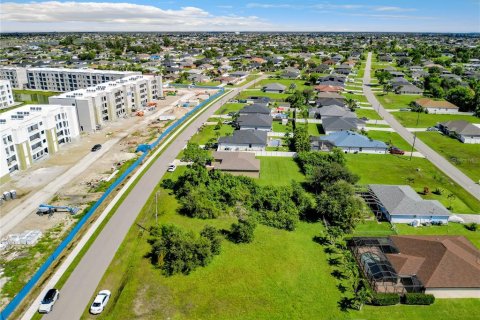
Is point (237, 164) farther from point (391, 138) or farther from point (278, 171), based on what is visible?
point (391, 138)

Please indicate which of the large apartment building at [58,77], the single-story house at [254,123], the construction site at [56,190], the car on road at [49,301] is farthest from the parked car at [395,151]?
the large apartment building at [58,77]

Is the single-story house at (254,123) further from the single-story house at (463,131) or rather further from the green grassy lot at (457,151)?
the single-story house at (463,131)

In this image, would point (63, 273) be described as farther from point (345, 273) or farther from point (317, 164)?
point (317, 164)

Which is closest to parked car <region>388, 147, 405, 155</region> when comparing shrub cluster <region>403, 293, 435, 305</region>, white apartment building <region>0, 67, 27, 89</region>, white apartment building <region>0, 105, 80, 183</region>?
shrub cluster <region>403, 293, 435, 305</region>

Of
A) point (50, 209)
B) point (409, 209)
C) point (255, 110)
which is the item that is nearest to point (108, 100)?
point (255, 110)

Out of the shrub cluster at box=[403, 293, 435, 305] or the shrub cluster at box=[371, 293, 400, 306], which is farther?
the shrub cluster at box=[403, 293, 435, 305]

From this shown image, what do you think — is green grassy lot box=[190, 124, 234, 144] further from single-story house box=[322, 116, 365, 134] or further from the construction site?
single-story house box=[322, 116, 365, 134]
